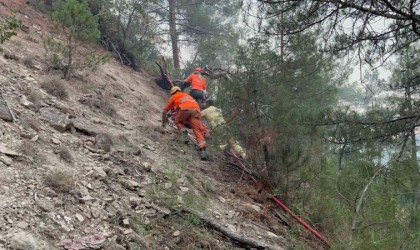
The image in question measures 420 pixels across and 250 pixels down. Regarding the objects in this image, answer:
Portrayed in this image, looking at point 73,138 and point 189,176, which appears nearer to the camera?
point 73,138

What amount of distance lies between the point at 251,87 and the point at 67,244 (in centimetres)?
397

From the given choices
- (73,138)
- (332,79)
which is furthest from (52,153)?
(332,79)

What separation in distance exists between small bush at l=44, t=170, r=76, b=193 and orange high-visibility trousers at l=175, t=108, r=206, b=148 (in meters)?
3.32

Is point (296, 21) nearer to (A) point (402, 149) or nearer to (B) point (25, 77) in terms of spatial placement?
(A) point (402, 149)

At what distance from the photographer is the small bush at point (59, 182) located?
12.7 ft

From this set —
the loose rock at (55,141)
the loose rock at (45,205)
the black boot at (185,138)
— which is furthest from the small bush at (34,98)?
the black boot at (185,138)

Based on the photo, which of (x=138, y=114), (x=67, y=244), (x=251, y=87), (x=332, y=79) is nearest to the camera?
(x=67, y=244)

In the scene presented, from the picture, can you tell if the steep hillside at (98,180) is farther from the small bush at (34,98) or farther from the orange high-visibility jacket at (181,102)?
the orange high-visibility jacket at (181,102)

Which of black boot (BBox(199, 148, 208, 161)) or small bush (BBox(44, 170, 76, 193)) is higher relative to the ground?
black boot (BBox(199, 148, 208, 161))

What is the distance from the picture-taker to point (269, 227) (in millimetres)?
5422

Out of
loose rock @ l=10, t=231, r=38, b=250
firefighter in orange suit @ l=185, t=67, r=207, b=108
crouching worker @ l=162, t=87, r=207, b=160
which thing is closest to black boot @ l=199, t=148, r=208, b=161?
crouching worker @ l=162, t=87, r=207, b=160

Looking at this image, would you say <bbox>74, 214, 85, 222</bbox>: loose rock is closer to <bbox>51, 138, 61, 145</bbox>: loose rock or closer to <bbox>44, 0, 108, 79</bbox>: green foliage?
<bbox>51, 138, 61, 145</bbox>: loose rock

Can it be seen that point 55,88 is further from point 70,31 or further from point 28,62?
point 70,31

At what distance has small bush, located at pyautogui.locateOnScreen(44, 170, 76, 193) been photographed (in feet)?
12.7
